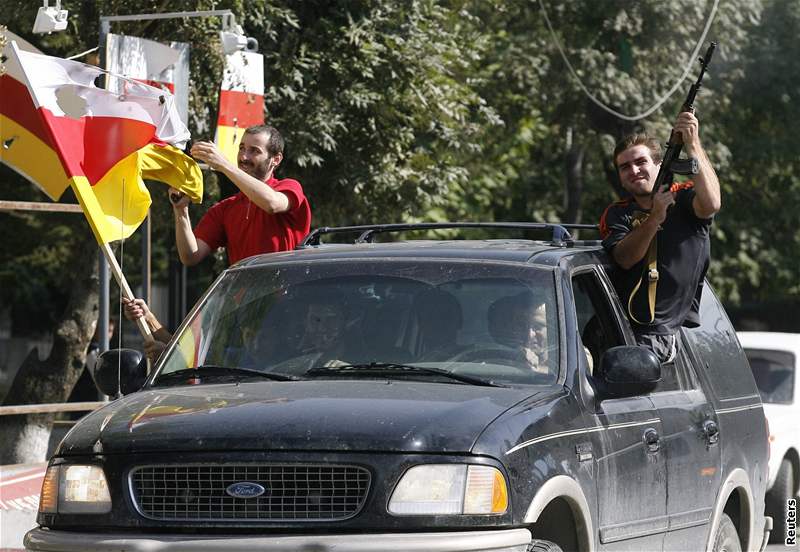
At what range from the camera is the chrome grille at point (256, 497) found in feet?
15.8

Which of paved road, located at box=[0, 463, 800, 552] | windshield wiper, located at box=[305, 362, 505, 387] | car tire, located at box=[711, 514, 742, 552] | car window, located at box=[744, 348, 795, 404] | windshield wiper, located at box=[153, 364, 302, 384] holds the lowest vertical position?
paved road, located at box=[0, 463, 800, 552]

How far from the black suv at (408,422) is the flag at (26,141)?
11.1 feet

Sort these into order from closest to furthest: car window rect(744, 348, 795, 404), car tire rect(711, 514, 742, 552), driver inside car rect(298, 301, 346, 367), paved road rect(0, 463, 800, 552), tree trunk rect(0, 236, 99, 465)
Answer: driver inside car rect(298, 301, 346, 367) < car tire rect(711, 514, 742, 552) < paved road rect(0, 463, 800, 552) < car window rect(744, 348, 795, 404) < tree trunk rect(0, 236, 99, 465)

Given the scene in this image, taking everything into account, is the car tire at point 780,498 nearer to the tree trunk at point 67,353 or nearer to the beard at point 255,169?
the beard at point 255,169

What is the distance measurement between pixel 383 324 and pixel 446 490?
47.0 inches

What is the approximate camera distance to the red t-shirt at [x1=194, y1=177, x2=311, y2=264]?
7.62 m

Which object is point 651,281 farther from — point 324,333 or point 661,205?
point 324,333

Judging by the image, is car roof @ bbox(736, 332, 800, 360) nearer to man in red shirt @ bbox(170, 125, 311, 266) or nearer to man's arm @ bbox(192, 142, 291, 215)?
man in red shirt @ bbox(170, 125, 311, 266)

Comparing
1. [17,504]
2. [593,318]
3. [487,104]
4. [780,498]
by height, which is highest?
[593,318]

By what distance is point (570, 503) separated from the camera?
5285 millimetres

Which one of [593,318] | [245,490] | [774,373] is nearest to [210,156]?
[593,318]

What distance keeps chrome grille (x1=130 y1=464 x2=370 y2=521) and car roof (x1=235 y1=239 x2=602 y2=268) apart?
1.54m

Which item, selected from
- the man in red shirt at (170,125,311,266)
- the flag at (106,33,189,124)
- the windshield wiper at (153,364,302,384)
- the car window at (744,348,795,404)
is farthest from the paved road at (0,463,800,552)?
the car window at (744,348,795,404)

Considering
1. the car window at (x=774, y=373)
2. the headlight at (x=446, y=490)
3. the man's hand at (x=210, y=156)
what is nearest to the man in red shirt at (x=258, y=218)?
the man's hand at (x=210, y=156)
